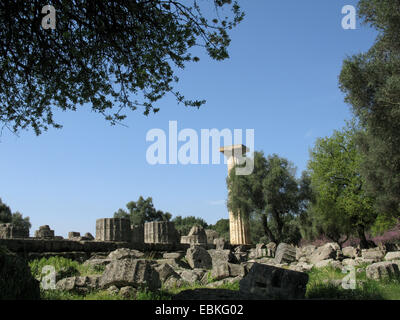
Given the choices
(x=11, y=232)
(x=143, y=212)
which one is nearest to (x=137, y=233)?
(x=11, y=232)

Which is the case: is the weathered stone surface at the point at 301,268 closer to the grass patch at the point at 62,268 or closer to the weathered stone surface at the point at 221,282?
the weathered stone surface at the point at 221,282

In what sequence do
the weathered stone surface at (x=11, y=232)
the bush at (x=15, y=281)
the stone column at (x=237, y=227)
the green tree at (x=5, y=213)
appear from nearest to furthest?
the bush at (x=15, y=281), the weathered stone surface at (x=11, y=232), the stone column at (x=237, y=227), the green tree at (x=5, y=213)

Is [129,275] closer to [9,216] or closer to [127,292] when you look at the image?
[127,292]

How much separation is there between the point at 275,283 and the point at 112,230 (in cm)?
1014

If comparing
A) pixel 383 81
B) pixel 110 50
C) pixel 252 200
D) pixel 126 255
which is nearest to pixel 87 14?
pixel 110 50

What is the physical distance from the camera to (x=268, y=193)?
32250 mm

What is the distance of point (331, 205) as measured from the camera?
32938 mm

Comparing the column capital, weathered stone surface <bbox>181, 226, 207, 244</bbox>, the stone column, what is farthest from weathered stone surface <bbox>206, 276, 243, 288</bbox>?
the column capital

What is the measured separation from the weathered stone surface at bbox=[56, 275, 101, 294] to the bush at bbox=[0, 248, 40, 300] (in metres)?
1.66

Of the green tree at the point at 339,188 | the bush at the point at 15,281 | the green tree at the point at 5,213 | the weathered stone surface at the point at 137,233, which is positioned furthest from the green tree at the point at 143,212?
the bush at the point at 15,281

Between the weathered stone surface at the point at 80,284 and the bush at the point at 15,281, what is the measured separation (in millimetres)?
1662

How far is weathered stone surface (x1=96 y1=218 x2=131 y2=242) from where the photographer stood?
1617cm

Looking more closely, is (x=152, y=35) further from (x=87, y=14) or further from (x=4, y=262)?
(x=4, y=262)

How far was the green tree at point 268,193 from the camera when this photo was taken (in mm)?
32438
